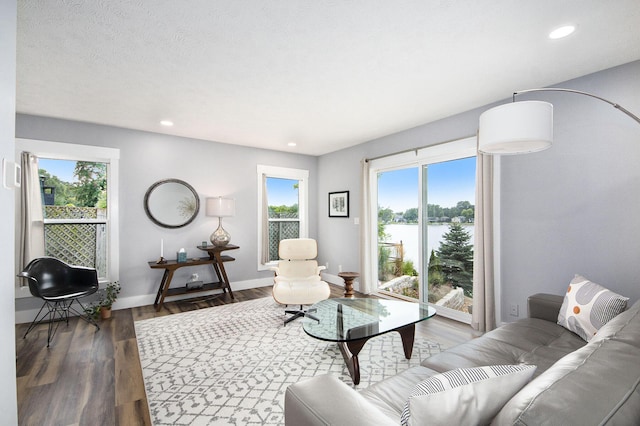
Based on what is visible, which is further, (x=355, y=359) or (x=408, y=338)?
(x=408, y=338)

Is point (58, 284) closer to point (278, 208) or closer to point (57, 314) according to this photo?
Answer: point (57, 314)

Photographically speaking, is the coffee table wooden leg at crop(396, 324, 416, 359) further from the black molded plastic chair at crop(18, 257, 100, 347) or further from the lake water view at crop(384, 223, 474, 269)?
the black molded plastic chair at crop(18, 257, 100, 347)

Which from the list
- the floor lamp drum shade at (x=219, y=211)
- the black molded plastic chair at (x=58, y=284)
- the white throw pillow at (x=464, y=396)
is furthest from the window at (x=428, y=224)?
the black molded plastic chair at (x=58, y=284)

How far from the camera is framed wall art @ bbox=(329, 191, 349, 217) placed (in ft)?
17.8

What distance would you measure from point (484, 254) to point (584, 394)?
270cm

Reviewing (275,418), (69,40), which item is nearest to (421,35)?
(69,40)

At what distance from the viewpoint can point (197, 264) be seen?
4.39 metres

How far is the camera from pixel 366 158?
16.3ft

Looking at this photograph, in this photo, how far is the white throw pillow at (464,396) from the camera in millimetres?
902

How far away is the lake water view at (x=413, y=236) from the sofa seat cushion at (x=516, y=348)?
159cm

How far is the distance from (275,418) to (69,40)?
2.97 m

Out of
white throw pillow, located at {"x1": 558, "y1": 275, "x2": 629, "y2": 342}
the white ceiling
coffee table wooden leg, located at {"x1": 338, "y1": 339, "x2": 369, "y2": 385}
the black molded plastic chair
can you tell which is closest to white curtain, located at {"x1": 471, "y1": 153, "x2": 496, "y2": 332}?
the white ceiling

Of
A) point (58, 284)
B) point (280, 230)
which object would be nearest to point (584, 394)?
point (58, 284)

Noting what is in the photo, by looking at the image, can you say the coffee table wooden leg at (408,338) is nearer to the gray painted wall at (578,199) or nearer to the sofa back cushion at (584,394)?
the gray painted wall at (578,199)
